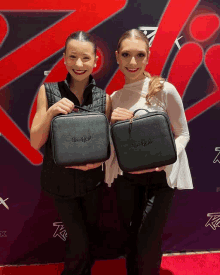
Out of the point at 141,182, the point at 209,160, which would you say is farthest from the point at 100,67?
the point at 209,160

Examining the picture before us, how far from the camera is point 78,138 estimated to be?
1.18 meters

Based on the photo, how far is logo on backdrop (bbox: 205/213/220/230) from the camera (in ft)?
6.47

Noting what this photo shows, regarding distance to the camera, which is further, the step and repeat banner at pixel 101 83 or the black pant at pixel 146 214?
the step and repeat banner at pixel 101 83

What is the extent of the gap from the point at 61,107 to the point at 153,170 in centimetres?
56

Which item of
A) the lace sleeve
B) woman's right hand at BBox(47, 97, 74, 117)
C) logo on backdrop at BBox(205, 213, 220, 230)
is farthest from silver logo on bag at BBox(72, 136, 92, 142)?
logo on backdrop at BBox(205, 213, 220, 230)

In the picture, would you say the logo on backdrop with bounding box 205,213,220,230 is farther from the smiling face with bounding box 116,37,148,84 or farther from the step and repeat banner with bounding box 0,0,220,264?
the smiling face with bounding box 116,37,148,84

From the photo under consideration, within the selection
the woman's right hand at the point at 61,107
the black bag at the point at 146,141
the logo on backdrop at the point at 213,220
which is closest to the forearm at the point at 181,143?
the black bag at the point at 146,141

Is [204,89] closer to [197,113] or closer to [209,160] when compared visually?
[197,113]

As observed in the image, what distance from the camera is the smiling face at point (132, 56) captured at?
4.18ft

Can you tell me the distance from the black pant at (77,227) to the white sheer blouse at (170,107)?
457mm

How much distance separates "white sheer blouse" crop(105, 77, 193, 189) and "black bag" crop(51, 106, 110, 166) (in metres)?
0.24

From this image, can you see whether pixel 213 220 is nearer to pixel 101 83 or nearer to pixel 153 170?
pixel 153 170

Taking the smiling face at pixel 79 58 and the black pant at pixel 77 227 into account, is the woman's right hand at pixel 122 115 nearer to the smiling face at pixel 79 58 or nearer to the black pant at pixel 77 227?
the smiling face at pixel 79 58

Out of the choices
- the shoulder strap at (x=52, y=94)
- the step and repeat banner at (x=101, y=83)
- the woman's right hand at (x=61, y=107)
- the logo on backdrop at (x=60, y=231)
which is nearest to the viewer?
the woman's right hand at (x=61, y=107)
